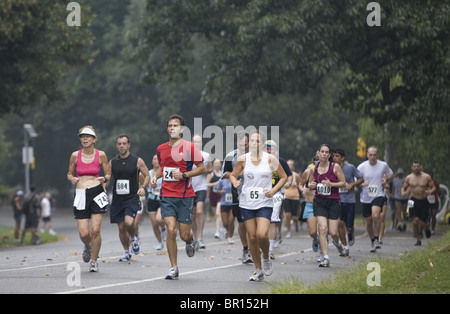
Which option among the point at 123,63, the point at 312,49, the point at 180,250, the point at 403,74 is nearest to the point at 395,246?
the point at 180,250

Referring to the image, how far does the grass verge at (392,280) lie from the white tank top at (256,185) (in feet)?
3.56

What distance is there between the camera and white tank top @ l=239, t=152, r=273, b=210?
11.7 meters

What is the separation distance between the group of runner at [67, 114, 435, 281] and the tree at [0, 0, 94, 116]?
8719mm

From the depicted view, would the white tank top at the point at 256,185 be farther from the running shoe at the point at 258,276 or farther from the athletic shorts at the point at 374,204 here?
the athletic shorts at the point at 374,204

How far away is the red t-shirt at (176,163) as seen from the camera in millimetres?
12250

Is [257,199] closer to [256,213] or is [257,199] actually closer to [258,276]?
[256,213]

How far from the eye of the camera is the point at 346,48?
2742cm

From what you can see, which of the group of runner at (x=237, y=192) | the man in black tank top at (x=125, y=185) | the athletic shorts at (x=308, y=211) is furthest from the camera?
the athletic shorts at (x=308, y=211)

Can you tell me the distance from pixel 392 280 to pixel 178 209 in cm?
298

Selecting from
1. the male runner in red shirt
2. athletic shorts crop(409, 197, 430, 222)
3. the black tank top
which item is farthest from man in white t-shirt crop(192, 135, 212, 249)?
the male runner in red shirt

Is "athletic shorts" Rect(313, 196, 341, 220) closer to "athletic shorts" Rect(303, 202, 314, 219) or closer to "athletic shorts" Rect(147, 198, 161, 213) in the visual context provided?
"athletic shorts" Rect(303, 202, 314, 219)

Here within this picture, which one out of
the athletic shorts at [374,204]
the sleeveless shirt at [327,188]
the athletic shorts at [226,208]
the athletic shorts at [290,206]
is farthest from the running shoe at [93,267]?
the athletic shorts at [290,206]

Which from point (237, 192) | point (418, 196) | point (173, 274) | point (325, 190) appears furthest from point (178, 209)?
point (418, 196)
